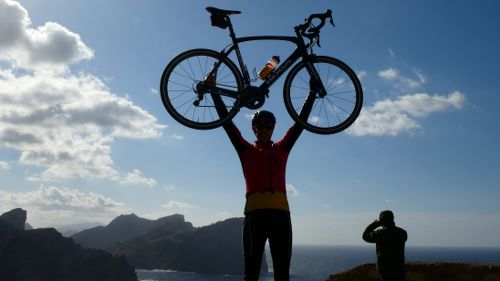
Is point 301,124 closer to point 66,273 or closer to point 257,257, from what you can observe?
point 257,257

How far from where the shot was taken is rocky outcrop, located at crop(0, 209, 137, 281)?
12962cm

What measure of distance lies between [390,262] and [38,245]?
15044 centimetres

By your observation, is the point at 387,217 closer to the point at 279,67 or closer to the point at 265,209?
the point at 279,67

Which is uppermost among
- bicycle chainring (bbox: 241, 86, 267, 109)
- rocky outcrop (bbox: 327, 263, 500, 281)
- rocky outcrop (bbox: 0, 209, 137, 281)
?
bicycle chainring (bbox: 241, 86, 267, 109)

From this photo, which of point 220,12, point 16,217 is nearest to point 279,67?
point 220,12

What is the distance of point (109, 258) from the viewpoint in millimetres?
146125

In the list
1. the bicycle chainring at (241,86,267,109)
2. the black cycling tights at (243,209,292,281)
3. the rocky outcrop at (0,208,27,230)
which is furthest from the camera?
the rocky outcrop at (0,208,27,230)

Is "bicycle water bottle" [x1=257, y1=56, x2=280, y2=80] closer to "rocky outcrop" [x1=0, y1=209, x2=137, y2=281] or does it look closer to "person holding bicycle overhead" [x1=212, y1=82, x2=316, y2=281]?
"person holding bicycle overhead" [x1=212, y1=82, x2=316, y2=281]

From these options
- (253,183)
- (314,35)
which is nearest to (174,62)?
(314,35)

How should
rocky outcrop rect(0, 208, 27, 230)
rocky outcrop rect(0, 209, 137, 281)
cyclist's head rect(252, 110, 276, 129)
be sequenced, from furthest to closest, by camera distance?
1. rocky outcrop rect(0, 208, 27, 230)
2. rocky outcrop rect(0, 209, 137, 281)
3. cyclist's head rect(252, 110, 276, 129)

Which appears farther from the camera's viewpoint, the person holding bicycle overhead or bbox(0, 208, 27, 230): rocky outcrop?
bbox(0, 208, 27, 230): rocky outcrop

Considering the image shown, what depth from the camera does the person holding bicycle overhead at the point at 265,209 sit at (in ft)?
15.3

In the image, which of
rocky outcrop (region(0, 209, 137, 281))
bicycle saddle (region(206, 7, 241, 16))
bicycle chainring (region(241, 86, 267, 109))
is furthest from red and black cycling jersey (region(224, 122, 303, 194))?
rocky outcrop (region(0, 209, 137, 281))

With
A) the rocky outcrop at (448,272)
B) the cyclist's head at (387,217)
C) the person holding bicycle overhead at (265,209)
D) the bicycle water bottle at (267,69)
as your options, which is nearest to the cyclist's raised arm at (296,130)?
the person holding bicycle overhead at (265,209)
